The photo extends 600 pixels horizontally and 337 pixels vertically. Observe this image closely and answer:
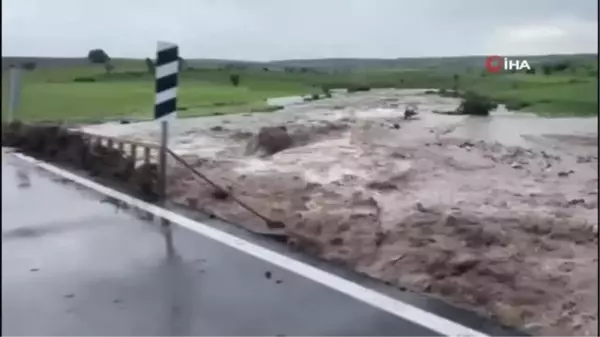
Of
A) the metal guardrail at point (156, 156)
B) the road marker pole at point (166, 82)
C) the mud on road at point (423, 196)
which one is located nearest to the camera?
the mud on road at point (423, 196)

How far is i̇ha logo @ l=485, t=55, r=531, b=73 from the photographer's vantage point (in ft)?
13.0

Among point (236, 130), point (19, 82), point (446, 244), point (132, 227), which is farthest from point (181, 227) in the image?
point (236, 130)

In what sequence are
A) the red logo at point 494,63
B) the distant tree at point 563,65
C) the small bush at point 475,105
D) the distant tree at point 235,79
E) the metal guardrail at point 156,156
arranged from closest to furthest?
1. the distant tree at point 563,65
2. the red logo at point 494,63
3. the metal guardrail at point 156,156
4. the distant tree at point 235,79
5. the small bush at point 475,105

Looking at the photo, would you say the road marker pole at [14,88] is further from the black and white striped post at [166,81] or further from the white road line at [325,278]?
the black and white striped post at [166,81]

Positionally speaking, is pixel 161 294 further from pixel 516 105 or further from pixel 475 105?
pixel 475 105

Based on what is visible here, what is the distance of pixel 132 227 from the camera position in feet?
20.5

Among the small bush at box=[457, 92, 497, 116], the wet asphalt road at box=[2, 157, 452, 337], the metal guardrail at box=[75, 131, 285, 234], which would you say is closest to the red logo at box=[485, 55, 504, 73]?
the wet asphalt road at box=[2, 157, 452, 337]

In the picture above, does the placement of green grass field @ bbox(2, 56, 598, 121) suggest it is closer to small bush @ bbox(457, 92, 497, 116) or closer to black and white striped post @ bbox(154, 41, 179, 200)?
black and white striped post @ bbox(154, 41, 179, 200)

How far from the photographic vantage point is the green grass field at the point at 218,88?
10.0 feet

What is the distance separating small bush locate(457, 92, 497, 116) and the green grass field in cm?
73

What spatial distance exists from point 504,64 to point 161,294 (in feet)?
7.55

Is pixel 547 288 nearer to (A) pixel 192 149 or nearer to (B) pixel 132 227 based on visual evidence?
(B) pixel 132 227

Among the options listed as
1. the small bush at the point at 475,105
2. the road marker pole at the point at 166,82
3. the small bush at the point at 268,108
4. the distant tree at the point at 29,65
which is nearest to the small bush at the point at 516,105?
the small bush at the point at 475,105

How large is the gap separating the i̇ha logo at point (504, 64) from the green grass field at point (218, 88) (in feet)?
0.92
